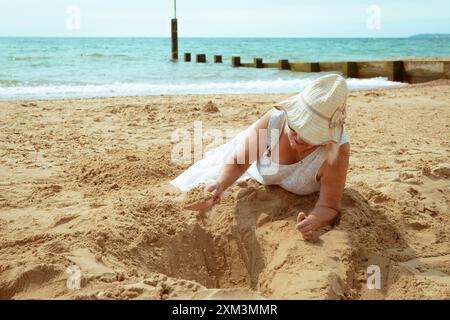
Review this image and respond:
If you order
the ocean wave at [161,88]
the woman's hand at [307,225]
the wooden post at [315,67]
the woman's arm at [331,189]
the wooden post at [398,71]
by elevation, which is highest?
the wooden post at [315,67]

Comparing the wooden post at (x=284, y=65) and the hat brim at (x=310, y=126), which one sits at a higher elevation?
the wooden post at (x=284, y=65)

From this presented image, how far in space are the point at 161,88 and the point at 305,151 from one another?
8187mm

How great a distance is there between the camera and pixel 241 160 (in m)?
2.76

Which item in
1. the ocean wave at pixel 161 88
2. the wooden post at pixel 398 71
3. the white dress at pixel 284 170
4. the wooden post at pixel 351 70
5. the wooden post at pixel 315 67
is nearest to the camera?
the white dress at pixel 284 170

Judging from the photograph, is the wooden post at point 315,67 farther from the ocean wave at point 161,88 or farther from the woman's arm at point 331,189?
the woman's arm at point 331,189

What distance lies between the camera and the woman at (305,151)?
235cm

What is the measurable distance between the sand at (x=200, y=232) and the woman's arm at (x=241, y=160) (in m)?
0.12

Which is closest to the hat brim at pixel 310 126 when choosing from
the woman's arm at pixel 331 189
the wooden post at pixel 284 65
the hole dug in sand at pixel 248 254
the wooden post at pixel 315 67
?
the woman's arm at pixel 331 189

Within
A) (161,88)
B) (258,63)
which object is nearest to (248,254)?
(161,88)

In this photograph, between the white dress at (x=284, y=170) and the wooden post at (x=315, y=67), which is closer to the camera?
the white dress at (x=284, y=170)

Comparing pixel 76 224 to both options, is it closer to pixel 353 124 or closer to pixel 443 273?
pixel 443 273

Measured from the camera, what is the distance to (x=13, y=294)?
2.02 m
